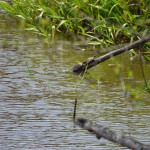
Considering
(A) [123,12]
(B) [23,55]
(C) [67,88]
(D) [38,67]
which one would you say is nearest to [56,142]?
(C) [67,88]

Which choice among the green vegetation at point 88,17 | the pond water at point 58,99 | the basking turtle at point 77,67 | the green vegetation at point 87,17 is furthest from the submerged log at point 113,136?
the green vegetation at point 87,17

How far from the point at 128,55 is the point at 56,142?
2.58 m

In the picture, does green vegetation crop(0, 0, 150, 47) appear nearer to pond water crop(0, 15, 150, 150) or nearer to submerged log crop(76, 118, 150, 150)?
pond water crop(0, 15, 150, 150)

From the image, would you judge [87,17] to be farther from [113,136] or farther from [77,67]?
[113,136]

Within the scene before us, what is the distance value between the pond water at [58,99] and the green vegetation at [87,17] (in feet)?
0.61

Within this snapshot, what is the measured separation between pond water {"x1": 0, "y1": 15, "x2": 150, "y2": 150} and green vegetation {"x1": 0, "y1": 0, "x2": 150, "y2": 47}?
19cm

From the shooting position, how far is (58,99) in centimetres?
554

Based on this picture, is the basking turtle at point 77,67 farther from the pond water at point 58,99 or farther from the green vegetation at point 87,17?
the green vegetation at point 87,17

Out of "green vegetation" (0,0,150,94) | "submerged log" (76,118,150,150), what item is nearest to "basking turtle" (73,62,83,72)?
"green vegetation" (0,0,150,94)

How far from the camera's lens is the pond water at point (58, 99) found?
4.66 m

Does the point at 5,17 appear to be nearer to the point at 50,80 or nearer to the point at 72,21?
the point at 72,21

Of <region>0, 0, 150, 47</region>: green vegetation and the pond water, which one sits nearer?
the pond water

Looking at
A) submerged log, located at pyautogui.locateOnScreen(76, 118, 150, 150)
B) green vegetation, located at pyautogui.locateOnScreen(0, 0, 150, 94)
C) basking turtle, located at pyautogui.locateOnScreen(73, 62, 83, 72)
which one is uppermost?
green vegetation, located at pyautogui.locateOnScreen(0, 0, 150, 94)

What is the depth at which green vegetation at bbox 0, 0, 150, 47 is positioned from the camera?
23.4ft
